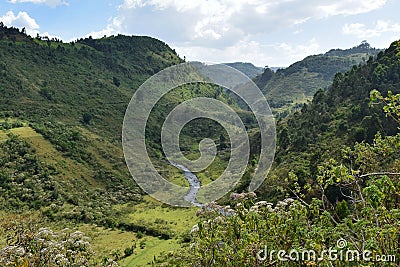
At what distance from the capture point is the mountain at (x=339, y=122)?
29.7 meters

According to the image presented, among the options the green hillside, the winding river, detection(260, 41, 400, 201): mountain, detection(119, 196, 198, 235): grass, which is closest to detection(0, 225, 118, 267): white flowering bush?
the green hillside

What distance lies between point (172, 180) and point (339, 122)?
24.5 metres

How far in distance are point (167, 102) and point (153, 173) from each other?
4491 cm

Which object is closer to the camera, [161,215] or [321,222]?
[321,222]

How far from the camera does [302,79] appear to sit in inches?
5507

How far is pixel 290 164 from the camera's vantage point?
111 feet

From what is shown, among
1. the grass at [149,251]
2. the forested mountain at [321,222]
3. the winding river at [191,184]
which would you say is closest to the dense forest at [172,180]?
the forested mountain at [321,222]

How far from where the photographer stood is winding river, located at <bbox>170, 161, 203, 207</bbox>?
1637 inches

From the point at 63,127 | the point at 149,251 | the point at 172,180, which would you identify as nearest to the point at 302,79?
the point at 172,180

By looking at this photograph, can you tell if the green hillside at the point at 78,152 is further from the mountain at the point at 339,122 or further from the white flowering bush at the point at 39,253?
the mountain at the point at 339,122

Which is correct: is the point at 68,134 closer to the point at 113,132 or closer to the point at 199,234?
the point at 113,132

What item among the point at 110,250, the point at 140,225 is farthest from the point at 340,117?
the point at 110,250

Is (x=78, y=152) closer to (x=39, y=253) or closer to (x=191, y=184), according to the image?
(x=191, y=184)

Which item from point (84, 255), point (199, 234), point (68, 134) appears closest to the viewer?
point (199, 234)
